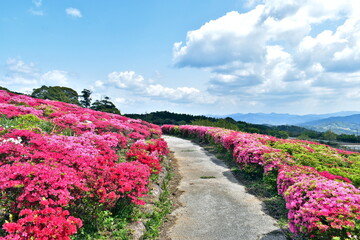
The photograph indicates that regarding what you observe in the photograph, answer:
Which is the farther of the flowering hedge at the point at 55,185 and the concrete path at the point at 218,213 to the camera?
the concrete path at the point at 218,213

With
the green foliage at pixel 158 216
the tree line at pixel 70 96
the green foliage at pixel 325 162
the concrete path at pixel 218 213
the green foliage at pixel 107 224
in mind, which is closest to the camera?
the green foliage at pixel 107 224

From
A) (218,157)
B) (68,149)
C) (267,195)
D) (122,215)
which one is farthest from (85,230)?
(218,157)

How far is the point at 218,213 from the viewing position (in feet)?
21.6

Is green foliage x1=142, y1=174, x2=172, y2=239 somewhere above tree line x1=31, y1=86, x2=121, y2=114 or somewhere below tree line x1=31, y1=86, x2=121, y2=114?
below

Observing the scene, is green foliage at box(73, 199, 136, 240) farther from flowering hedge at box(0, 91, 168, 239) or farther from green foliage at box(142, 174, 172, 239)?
green foliage at box(142, 174, 172, 239)

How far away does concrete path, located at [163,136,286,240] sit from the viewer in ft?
18.1

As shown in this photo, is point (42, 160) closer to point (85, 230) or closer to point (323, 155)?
point (85, 230)

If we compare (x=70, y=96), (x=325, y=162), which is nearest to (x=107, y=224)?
(x=325, y=162)

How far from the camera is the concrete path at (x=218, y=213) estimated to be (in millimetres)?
5504

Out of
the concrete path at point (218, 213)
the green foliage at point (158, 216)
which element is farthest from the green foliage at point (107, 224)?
the concrete path at point (218, 213)

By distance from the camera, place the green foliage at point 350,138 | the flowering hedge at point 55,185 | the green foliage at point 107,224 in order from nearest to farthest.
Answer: the flowering hedge at point 55,185
the green foliage at point 107,224
the green foliage at point 350,138

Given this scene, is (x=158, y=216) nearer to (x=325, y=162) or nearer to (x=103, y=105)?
(x=325, y=162)

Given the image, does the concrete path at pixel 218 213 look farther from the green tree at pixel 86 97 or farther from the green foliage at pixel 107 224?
the green tree at pixel 86 97

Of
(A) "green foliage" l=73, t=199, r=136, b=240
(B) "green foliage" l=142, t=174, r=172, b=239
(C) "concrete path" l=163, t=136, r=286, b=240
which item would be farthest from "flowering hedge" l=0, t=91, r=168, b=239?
(C) "concrete path" l=163, t=136, r=286, b=240
